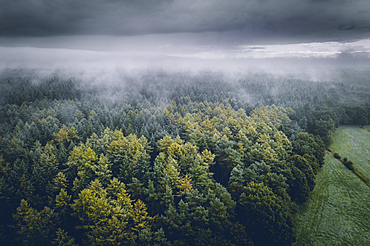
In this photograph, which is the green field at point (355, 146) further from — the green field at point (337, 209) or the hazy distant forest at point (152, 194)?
the hazy distant forest at point (152, 194)

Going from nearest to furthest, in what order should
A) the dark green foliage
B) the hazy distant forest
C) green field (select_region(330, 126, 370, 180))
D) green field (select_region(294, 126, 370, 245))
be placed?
the hazy distant forest → the dark green foliage → green field (select_region(294, 126, 370, 245)) → green field (select_region(330, 126, 370, 180))

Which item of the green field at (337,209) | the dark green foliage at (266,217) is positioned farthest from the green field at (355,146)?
the dark green foliage at (266,217)

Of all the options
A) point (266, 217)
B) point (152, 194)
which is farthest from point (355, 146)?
point (152, 194)

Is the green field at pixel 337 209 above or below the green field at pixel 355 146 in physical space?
below

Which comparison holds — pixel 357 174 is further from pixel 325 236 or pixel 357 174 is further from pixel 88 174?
pixel 88 174

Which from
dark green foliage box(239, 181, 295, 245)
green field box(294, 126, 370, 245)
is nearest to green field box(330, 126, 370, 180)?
green field box(294, 126, 370, 245)

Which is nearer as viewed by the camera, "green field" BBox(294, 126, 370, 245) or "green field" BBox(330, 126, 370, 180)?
"green field" BBox(294, 126, 370, 245)

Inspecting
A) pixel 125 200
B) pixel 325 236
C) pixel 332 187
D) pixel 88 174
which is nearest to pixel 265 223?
pixel 325 236

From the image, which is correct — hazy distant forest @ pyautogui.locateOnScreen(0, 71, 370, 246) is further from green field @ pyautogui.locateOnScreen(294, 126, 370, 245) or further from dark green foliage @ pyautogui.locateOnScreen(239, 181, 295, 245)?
green field @ pyautogui.locateOnScreen(294, 126, 370, 245)

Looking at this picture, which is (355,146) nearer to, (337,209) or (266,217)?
(337,209)
